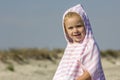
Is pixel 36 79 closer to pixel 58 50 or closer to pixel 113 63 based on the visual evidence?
pixel 113 63

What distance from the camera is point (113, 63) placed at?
35.2m

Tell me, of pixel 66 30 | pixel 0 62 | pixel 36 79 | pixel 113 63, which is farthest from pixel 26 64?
pixel 66 30

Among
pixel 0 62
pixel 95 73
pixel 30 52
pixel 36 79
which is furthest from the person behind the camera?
pixel 30 52

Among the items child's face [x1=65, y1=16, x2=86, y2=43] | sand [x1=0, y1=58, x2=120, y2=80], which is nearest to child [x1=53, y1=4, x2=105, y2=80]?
child's face [x1=65, y1=16, x2=86, y2=43]

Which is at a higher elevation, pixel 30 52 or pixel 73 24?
pixel 73 24

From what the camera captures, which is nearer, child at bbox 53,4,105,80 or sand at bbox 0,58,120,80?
child at bbox 53,4,105,80

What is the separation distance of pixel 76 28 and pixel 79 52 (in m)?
0.26

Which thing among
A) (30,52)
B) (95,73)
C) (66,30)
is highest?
(66,30)

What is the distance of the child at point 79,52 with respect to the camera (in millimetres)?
6301

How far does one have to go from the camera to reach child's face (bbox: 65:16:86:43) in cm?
639

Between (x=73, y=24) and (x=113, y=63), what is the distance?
29.0m

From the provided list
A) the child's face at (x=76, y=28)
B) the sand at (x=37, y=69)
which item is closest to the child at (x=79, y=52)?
the child's face at (x=76, y=28)

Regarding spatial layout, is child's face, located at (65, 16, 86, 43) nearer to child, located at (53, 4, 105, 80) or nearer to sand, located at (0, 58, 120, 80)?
child, located at (53, 4, 105, 80)

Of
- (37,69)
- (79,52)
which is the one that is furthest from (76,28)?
(37,69)
